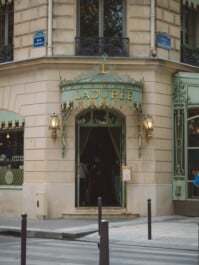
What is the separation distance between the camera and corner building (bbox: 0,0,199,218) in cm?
1997

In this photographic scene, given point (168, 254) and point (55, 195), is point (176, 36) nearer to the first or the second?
point (55, 195)

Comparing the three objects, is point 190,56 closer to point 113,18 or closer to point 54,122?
point 113,18

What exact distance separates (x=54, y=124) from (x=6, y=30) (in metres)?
4.57

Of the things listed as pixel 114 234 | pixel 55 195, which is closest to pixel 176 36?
pixel 55 195

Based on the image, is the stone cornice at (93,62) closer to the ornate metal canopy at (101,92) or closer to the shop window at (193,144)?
the ornate metal canopy at (101,92)

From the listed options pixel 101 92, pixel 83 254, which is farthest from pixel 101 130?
pixel 83 254

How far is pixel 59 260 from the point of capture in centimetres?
1124

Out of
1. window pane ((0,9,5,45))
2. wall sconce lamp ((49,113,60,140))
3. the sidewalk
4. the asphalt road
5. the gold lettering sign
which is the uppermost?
window pane ((0,9,5,45))

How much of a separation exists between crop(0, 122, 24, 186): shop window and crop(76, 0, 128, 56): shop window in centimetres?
376

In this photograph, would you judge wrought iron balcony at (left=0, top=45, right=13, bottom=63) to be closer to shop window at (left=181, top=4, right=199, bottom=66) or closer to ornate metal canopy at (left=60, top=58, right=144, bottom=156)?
ornate metal canopy at (left=60, top=58, right=144, bottom=156)

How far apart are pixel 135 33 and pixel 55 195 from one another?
618 centimetres

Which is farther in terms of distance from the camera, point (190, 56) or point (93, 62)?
point (190, 56)

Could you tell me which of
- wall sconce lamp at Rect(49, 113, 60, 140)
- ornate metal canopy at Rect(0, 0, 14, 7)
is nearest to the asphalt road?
wall sconce lamp at Rect(49, 113, 60, 140)

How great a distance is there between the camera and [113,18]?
20875 mm
